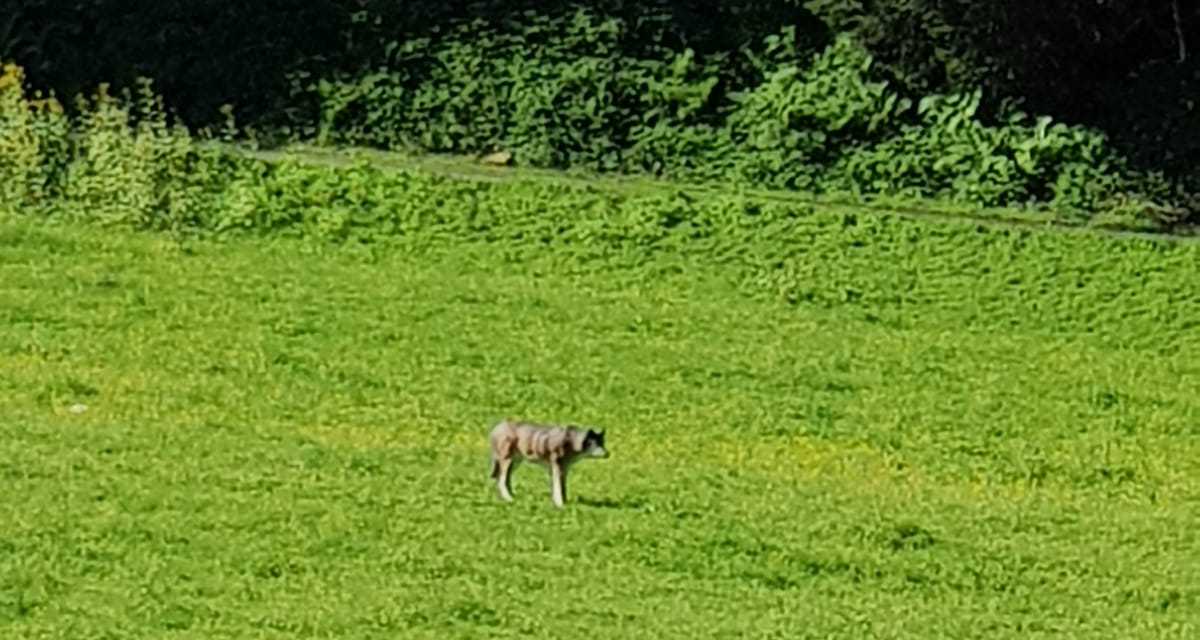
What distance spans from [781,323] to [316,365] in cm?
221

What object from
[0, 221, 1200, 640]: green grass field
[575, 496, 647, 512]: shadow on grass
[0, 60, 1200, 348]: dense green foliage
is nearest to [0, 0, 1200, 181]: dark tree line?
[0, 60, 1200, 348]: dense green foliage

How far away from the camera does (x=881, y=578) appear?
7.99 metres

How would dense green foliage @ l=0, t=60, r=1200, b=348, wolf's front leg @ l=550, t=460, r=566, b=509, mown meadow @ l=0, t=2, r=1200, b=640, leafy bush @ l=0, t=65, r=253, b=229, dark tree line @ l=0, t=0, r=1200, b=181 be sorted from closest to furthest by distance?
mown meadow @ l=0, t=2, r=1200, b=640
wolf's front leg @ l=550, t=460, r=566, b=509
dense green foliage @ l=0, t=60, r=1200, b=348
leafy bush @ l=0, t=65, r=253, b=229
dark tree line @ l=0, t=0, r=1200, b=181

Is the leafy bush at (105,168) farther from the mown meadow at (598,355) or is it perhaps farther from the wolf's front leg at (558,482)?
the wolf's front leg at (558,482)

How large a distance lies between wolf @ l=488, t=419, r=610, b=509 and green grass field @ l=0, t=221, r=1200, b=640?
0.12m

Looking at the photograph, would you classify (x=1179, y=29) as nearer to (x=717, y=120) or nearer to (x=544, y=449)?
(x=717, y=120)

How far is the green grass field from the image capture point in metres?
7.49

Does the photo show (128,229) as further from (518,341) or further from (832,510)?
(832,510)

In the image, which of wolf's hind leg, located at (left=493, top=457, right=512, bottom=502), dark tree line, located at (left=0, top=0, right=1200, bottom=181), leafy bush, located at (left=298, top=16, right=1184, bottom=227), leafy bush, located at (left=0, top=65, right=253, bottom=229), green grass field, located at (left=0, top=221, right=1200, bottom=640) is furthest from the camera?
dark tree line, located at (left=0, top=0, right=1200, bottom=181)

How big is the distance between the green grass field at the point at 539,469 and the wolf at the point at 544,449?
12 cm

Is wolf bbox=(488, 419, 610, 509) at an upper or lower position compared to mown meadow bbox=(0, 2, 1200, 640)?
upper

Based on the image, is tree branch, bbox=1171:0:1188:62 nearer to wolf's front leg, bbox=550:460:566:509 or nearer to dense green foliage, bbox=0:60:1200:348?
dense green foliage, bbox=0:60:1200:348

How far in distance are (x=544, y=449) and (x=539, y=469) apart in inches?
25.2

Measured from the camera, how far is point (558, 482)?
27.6 feet
